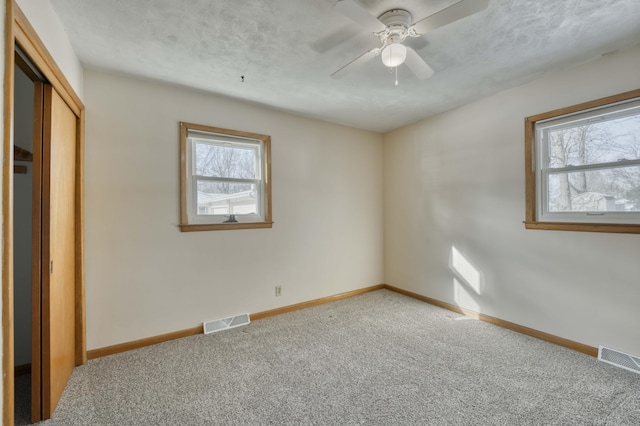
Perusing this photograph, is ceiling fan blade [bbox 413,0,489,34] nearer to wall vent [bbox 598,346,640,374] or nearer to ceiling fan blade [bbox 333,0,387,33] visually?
ceiling fan blade [bbox 333,0,387,33]

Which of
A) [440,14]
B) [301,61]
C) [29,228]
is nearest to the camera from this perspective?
[440,14]

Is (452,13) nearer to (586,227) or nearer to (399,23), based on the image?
(399,23)

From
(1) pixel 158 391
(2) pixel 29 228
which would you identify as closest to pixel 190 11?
(2) pixel 29 228

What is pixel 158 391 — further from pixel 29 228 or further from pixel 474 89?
pixel 474 89

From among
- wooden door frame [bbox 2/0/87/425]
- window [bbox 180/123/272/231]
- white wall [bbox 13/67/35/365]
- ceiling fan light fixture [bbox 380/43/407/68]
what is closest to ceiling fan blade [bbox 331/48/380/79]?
ceiling fan light fixture [bbox 380/43/407/68]

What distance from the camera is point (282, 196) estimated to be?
11.1 ft

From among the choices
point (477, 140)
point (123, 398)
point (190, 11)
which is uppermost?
point (190, 11)

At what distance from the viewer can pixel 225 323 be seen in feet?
9.60

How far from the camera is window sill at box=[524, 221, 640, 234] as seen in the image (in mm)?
2139

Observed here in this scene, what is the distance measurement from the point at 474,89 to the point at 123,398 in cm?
397

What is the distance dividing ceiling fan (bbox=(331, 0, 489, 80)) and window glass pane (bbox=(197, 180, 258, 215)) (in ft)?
5.74

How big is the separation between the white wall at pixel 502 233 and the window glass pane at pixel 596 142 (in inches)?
9.6

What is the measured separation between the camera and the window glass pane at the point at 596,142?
86.7 inches

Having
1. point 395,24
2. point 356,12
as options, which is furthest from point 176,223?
point 395,24
